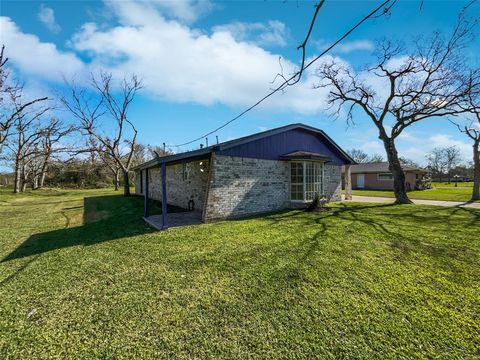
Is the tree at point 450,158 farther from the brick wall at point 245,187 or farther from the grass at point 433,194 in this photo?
the brick wall at point 245,187

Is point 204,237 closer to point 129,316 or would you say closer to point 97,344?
point 129,316

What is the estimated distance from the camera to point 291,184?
1100 cm

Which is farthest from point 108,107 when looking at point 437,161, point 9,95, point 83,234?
point 437,161

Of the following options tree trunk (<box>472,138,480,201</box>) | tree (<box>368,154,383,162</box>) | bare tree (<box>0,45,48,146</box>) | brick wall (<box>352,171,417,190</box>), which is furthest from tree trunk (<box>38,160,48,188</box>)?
tree (<box>368,154,383,162</box>)

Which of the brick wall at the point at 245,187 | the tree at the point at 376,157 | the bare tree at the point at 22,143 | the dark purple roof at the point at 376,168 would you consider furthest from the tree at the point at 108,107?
the tree at the point at 376,157

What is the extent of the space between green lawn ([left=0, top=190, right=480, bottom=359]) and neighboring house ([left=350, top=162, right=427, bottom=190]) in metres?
20.1

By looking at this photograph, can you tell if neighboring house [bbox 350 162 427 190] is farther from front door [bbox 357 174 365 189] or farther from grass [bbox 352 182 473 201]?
grass [bbox 352 182 473 201]

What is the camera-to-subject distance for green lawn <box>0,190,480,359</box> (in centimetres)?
238

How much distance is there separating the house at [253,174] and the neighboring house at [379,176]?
45.2ft

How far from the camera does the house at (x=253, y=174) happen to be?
834 cm

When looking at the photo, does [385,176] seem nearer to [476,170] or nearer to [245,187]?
[476,170]

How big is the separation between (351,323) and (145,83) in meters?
22.4

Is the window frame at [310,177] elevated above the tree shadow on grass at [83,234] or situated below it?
above

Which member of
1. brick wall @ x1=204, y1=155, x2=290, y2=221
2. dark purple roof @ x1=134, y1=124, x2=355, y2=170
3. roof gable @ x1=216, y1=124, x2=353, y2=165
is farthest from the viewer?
roof gable @ x1=216, y1=124, x2=353, y2=165
